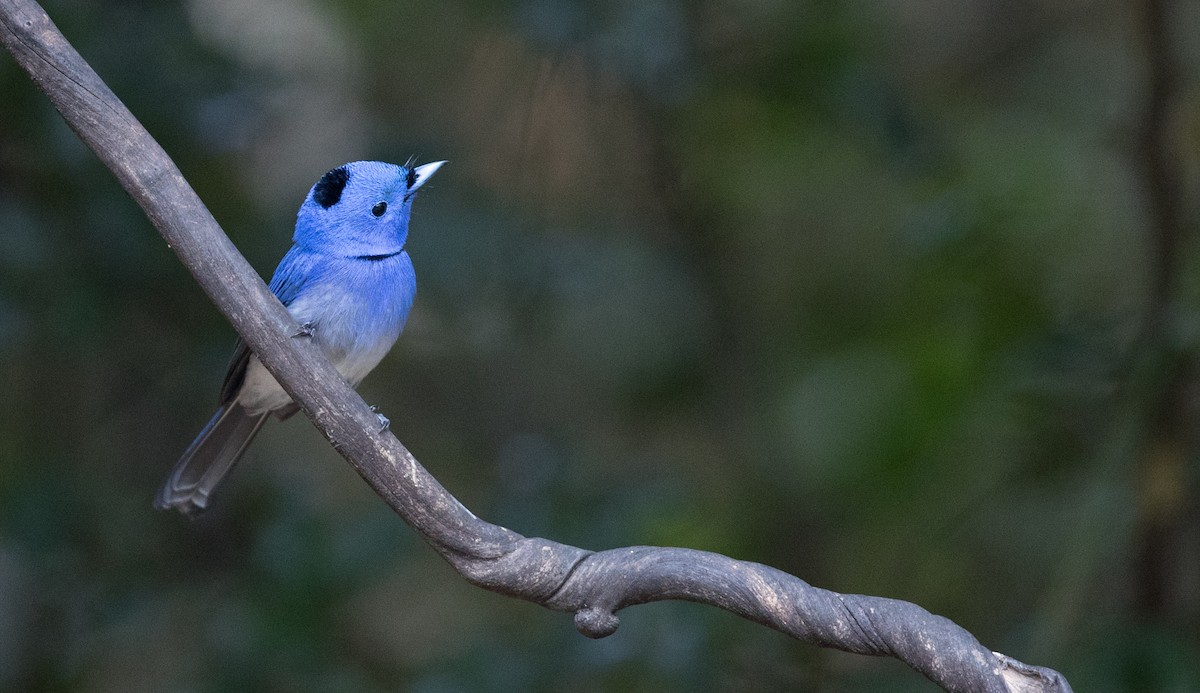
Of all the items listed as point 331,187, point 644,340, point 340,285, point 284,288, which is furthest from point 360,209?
point 644,340

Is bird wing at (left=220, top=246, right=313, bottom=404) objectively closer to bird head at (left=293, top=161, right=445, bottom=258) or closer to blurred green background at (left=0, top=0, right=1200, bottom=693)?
bird head at (left=293, top=161, right=445, bottom=258)

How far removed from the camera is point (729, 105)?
13.4ft

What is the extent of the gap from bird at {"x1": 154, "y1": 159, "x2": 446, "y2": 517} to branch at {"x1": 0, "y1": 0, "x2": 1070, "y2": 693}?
52 cm

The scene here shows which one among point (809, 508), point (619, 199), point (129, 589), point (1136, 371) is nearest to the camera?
point (1136, 371)

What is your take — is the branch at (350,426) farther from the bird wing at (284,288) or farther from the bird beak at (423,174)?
the bird wing at (284,288)

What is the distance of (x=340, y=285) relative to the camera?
2561 mm

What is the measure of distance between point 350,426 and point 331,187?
67 centimetres

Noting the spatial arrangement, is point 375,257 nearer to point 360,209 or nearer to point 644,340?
point 360,209

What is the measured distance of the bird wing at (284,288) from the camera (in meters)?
2.59

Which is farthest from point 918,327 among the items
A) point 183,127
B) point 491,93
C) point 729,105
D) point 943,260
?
point 183,127

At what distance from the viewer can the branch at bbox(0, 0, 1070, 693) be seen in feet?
6.22

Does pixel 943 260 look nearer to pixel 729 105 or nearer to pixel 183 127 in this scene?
pixel 729 105

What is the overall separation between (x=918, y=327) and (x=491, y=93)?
1636 mm

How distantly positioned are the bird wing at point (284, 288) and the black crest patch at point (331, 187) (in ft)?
0.52
